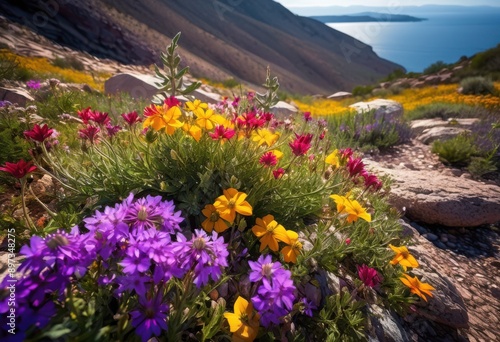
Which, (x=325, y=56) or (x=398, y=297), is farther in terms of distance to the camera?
(x=325, y=56)

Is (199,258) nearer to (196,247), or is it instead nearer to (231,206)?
(196,247)

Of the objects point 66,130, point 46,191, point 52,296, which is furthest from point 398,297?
point 66,130

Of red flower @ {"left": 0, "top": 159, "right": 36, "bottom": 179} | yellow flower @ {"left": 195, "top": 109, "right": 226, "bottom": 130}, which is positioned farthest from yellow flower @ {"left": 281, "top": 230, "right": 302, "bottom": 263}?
red flower @ {"left": 0, "top": 159, "right": 36, "bottom": 179}

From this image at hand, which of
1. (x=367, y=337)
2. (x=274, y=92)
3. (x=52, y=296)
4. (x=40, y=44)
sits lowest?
(x=40, y=44)

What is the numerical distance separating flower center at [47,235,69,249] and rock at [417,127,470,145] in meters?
7.48

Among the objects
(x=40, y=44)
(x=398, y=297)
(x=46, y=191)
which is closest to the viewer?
(x=398, y=297)

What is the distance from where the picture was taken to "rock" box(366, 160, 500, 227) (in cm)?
376

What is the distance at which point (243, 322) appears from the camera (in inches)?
52.8

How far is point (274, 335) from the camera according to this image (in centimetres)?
148

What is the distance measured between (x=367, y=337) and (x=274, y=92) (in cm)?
201

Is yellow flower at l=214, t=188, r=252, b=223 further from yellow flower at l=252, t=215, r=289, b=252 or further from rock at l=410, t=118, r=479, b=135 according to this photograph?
rock at l=410, t=118, r=479, b=135

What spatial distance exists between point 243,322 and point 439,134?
23.4 ft

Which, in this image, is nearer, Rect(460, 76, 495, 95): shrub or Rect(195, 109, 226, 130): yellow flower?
Rect(195, 109, 226, 130): yellow flower

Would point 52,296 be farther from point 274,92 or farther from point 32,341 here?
point 274,92
